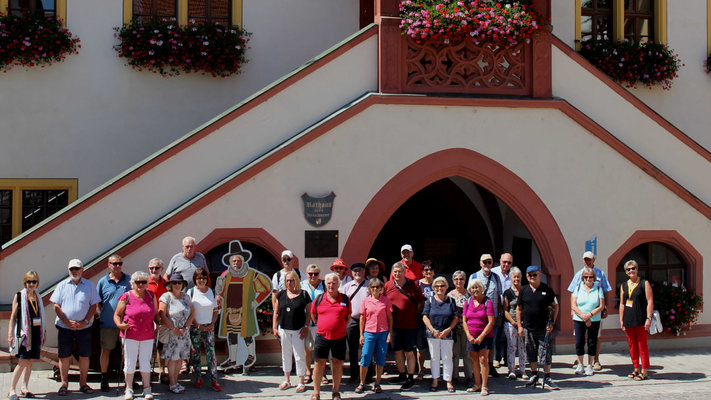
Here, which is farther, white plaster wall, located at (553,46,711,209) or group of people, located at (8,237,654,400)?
white plaster wall, located at (553,46,711,209)

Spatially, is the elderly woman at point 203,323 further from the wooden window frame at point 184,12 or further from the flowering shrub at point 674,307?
the flowering shrub at point 674,307

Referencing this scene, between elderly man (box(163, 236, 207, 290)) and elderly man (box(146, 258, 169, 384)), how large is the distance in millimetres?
231

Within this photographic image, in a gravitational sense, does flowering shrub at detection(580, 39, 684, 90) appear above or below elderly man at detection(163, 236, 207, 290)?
above

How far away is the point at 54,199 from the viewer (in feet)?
39.2

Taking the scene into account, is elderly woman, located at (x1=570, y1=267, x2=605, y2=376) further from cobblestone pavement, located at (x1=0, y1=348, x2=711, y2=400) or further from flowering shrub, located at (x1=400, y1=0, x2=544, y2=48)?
flowering shrub, located at (x1=400, y1=0, x2=544, y2=48)

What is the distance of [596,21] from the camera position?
1360 centimetres

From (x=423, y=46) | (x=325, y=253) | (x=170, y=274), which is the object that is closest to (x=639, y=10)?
(x=423, y=46)

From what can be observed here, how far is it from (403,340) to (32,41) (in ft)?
23.3

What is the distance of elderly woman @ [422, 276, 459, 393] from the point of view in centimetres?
884

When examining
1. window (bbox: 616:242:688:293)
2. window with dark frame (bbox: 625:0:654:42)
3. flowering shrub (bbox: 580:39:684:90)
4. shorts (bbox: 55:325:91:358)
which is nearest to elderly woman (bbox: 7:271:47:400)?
shorts (bbox: 55:325:91:358)

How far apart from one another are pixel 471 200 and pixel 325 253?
A: 166 inches

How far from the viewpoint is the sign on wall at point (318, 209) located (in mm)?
10078

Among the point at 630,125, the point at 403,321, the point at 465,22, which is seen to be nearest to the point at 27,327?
the point at 403,321

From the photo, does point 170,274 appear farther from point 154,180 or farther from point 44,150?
point 44,150
